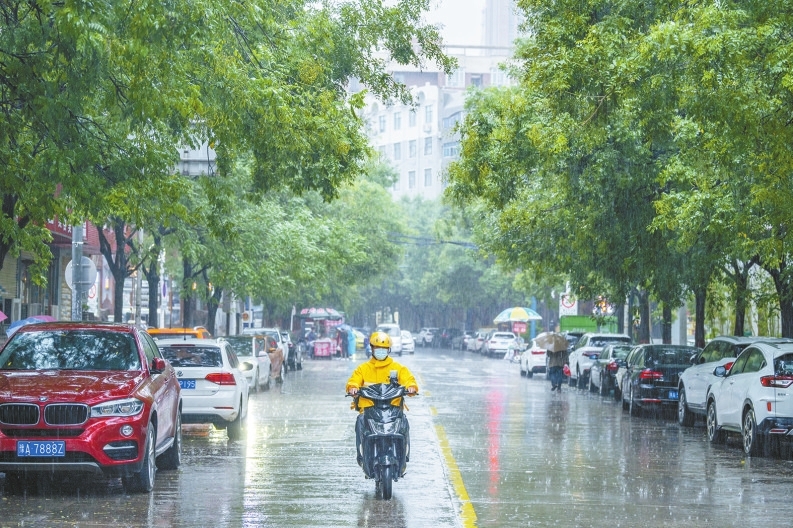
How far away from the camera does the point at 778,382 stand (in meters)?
17.9

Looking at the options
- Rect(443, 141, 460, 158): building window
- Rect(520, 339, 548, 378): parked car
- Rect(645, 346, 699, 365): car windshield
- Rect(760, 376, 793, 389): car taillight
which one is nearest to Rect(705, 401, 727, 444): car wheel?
Rect(760, 376, 793, 389): car taillight

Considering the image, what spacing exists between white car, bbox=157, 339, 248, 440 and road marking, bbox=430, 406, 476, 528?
3118 mm

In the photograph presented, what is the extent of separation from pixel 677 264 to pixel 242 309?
44085 millimetres

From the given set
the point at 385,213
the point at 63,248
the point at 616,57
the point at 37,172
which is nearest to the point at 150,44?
the point at 37,172

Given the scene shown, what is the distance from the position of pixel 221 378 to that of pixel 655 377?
1019 cm

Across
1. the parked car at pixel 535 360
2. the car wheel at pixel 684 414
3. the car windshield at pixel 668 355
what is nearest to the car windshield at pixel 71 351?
the car wheel at pixel 684 414

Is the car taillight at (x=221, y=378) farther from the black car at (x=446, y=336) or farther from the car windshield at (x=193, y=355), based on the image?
the black car at (x=446, y=336)

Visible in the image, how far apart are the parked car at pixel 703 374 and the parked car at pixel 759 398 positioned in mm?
1963

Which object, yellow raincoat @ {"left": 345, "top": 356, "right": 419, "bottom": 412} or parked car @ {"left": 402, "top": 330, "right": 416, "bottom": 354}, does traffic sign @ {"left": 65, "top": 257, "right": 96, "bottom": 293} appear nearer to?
yellow raincoat @ {"left": 345, "top": 356, "right": 419, "bottom": 412}

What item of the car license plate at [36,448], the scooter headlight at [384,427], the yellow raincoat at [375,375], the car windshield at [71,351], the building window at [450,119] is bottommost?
the car license plate at [36,448]

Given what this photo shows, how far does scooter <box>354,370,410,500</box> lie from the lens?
509 inches

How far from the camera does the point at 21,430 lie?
1268 centimetres

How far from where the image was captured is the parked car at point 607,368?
113 feet

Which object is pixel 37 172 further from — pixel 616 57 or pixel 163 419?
pixel 616 57
